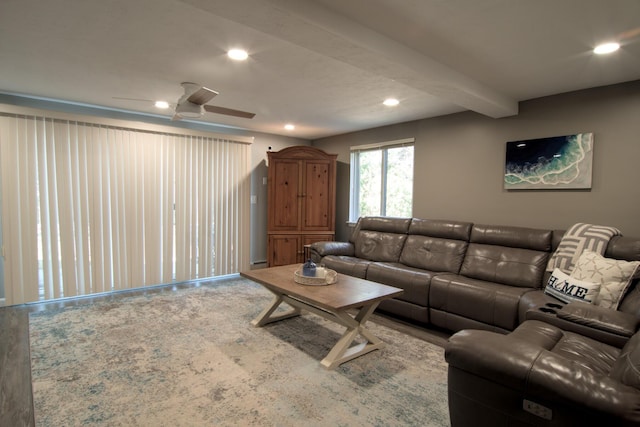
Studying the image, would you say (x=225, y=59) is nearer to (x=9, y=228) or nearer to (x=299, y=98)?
(x=299, y=98)

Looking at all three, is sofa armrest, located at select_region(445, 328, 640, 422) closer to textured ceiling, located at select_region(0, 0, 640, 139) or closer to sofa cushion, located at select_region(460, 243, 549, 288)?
textured ceiling, located at select_region(0, 0, 640, 139)

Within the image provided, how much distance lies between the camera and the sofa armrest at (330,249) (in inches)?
170

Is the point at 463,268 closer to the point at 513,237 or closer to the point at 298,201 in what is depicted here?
the point at 513,237

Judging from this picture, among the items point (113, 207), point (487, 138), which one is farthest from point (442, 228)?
point (113, 207)

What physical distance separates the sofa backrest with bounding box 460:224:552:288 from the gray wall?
0.35m

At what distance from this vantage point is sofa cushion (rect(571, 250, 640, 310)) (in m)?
2.31

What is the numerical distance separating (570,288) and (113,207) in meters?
4.72

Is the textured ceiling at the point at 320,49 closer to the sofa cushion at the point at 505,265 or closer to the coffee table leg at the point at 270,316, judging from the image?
the sofa cushion at the point at 505,265

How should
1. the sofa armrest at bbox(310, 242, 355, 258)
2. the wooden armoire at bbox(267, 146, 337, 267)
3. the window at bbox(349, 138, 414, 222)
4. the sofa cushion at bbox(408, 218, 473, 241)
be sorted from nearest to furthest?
the sofa cushion at bbox(408, 218, 473, 241) → the sofa armrest at bbox(310, 242, 355, 258) → the window at bbox(349, 138, 414, 222) → the wooden armoire at bbox(267, 146, 337, 267)

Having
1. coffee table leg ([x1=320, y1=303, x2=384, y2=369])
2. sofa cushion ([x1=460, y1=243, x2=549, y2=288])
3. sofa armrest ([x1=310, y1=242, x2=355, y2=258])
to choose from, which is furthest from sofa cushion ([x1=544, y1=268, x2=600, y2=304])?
sofa armrest ([x1=310, y1=242, x2=355, y2=258])

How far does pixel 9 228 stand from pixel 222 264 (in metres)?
2.43

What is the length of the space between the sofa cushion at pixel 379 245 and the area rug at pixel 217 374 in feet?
3.51

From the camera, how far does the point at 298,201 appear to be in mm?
5238

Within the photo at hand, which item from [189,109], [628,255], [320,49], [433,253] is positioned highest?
[320,49]
